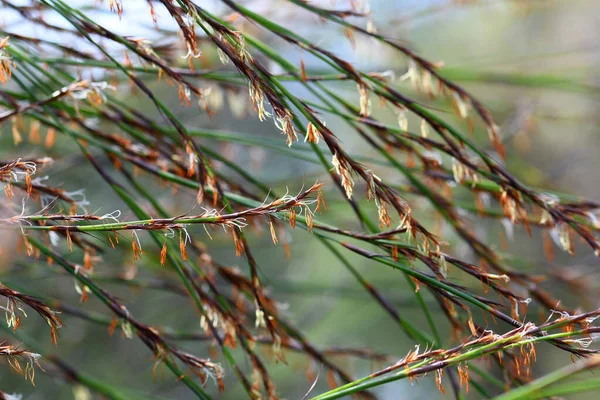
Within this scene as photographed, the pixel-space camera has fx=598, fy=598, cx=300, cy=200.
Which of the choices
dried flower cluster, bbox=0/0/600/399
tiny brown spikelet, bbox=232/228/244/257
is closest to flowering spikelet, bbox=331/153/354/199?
dried flower cluster, bbox=0/0/600/399

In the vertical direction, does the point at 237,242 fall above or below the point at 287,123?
below

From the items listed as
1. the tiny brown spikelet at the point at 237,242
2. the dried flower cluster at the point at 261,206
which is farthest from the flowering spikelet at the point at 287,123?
the tiny brown spikelet at the point at 237,242

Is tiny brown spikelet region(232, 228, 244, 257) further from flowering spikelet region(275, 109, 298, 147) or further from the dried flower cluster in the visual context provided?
flowering spikelet region(275, 109, 298, 147)

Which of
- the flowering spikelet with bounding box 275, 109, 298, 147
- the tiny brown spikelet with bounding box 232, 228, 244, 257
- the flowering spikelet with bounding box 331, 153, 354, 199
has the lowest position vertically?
the tiny brown spikelet with bounding box 232, 228, 244, 257

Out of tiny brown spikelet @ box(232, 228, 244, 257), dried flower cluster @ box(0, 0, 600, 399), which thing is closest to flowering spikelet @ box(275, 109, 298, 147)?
dried flower cluster @ box(0, 0, 600, 399)

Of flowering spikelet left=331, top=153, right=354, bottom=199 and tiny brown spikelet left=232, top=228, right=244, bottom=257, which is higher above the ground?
flowering spikelet left=331, top=153, right=354, bottom=199

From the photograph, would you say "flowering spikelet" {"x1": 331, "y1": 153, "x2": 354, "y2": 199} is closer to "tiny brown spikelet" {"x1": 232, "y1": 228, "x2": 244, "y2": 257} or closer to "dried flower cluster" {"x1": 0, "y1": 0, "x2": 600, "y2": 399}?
"dried flower cluster" {"x1": 0, "y1": 0, "x2": 600, "y2": 399}

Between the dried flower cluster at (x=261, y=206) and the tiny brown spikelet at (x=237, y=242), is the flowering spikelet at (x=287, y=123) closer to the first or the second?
the dried flower cluster at (x=261, y=206)

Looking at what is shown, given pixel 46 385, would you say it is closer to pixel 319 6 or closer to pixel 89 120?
pixel 89 120

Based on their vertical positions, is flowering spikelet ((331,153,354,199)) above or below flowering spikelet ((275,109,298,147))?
below

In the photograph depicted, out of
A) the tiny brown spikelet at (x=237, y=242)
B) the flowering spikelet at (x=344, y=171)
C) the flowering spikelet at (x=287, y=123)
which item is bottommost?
the tiny brown spikelet at (x=237, y=242)

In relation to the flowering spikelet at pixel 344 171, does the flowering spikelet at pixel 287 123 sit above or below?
above
